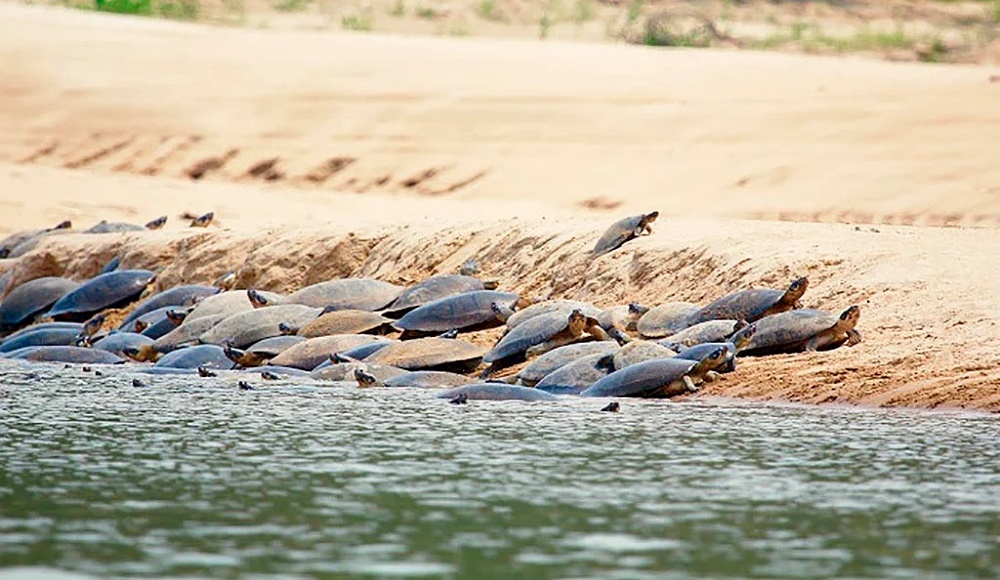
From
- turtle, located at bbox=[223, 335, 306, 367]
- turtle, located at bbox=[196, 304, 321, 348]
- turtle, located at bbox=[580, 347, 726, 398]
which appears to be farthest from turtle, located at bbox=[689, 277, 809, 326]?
turtle, located at bbox=[196, 304, 321, 348]

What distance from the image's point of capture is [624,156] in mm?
17578

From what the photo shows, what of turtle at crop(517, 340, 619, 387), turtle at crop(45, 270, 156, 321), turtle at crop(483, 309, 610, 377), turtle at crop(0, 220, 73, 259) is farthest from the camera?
turtle at crop(0, 220, 73, 259)

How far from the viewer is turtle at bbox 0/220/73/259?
47.2 feet

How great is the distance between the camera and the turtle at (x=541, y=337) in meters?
9.51

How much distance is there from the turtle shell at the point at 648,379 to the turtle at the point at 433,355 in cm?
121

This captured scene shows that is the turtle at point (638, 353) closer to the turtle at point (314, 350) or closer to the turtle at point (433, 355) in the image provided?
the turtle at point (433, 355)

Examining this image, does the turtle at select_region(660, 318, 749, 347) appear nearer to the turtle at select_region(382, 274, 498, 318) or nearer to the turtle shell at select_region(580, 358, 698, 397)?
the turtle shell at select_region(580, 358, 698, 397)

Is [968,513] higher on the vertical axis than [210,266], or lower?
higher

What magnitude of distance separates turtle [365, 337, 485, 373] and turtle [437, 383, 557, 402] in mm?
1028

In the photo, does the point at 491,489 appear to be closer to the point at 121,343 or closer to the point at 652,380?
the point at 652,380

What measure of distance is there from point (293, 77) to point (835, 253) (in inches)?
505

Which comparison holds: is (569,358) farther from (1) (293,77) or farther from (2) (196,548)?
(1) (293,77)

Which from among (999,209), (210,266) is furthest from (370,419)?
(999,209)

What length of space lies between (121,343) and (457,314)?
7.43ft
